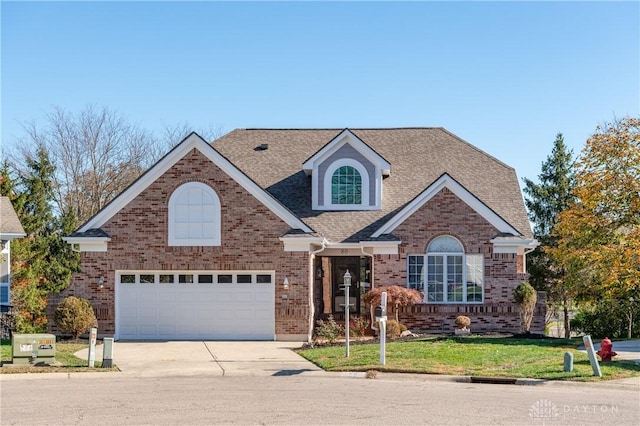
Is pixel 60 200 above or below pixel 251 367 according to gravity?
above

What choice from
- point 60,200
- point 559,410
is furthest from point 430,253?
point 60,200

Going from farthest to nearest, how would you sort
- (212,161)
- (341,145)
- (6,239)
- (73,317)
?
1. (6,239)
2. (341,145)
3. (212,161)
4. (73,317)

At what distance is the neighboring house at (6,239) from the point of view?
93.4 feet

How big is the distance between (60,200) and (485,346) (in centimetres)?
3079

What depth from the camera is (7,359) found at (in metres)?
18.6

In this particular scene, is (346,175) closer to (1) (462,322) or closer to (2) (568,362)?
(1) (462,322)

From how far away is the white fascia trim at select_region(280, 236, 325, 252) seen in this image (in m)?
A: 24.4

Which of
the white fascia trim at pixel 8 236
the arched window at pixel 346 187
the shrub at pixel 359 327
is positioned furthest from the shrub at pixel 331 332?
the white fascia trim at pixel 8 236

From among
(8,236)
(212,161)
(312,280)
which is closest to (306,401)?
(312,280)

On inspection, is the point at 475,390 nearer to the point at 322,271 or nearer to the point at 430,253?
the point at 430,253

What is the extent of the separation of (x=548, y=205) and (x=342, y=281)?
16370 millimetres

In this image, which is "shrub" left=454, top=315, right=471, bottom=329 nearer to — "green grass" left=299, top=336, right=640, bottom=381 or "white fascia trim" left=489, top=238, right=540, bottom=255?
"green grass" left=299, top=336, right=640, bottom=381

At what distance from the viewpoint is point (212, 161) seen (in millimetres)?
24828

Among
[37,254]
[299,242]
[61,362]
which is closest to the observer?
[61,362]
